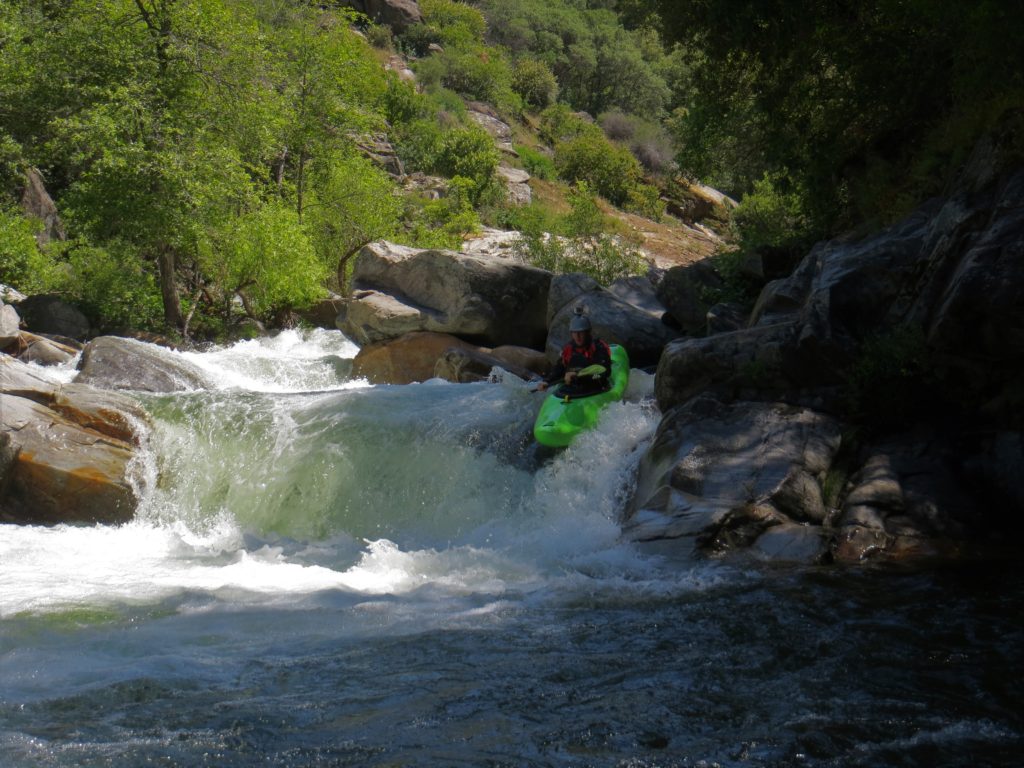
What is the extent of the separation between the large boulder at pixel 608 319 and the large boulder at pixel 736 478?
144 inches

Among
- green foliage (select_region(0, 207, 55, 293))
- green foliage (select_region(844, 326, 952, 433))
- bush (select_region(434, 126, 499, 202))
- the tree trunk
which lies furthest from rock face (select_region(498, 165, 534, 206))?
green foliage (select_region(844, 326, 952, 433))

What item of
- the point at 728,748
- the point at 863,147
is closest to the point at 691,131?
the point at 863,147

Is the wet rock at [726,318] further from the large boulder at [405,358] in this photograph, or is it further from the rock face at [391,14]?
the rock face at [391,14]

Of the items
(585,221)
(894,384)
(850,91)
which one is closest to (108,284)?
(585,221)

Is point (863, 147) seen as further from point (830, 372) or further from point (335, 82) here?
point (335, 82)

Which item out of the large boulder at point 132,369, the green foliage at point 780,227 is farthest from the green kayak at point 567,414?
the large boulder at point 132,369

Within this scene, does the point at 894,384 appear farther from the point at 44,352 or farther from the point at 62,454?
the point at 44,352

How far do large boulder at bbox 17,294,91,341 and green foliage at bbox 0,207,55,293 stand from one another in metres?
0.41

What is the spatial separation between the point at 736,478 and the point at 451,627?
2.83 meters

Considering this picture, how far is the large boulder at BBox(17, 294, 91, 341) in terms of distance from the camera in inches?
591

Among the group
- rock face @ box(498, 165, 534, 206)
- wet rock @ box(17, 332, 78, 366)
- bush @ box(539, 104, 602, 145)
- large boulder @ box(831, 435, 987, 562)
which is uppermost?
bush @ box(539, 104, 602, 145)

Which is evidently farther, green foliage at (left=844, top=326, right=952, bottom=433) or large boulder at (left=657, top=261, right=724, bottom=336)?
large boulder at (left=657, top=261, right=724, bottom=336)

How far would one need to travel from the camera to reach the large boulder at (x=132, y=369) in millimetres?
11844

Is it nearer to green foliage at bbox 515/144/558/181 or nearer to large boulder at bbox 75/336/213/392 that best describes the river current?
large boulder at bbox 75/336/213/392
